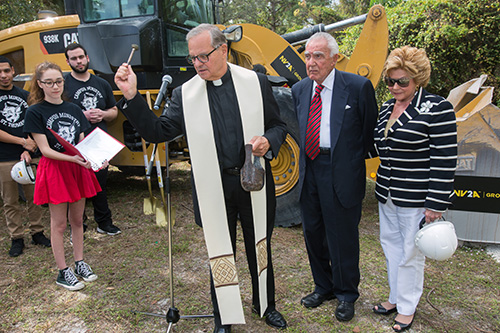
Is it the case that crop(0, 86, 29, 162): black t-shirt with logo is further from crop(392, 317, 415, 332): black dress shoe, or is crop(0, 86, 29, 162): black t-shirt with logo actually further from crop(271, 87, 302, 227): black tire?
crop(392, 317, 415, 332): black dress shoe

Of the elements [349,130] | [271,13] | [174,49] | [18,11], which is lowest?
[349,130]

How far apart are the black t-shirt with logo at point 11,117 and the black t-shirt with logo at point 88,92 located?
45 cm

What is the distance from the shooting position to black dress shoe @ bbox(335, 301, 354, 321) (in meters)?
2.68

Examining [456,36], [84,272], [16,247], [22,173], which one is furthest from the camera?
[456,36]

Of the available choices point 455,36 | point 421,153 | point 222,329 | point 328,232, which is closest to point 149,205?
point 222,329

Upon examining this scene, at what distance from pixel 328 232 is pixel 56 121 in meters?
2.32

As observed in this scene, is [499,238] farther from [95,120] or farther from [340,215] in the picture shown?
[95,120]

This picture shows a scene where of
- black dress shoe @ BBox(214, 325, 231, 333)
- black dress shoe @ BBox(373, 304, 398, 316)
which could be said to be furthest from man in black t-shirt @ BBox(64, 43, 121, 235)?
black dress shoe @ BBox(373, 304, 398, 316)

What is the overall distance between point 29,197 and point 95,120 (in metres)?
1.08

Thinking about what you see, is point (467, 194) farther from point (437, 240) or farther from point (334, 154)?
point (334, 154)

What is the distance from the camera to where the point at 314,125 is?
8.55ft

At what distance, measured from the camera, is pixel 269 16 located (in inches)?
849

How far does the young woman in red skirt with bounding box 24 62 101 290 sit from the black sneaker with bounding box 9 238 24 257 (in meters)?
0.95

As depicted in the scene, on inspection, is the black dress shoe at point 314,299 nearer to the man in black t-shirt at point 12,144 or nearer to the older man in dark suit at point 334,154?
the older man in dark suit at point 334,154
